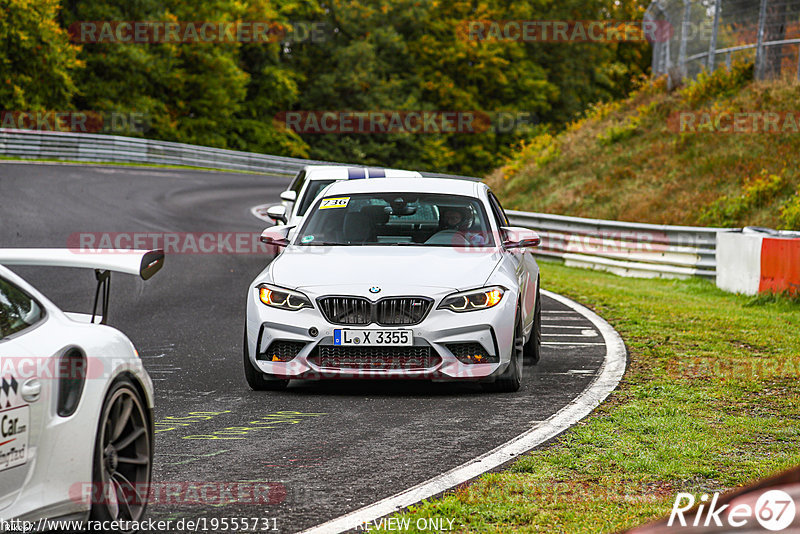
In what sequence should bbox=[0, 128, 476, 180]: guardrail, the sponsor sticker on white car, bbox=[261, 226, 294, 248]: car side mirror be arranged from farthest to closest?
1. bbox=[0, 128, 476, 180]: guardrail
2. the sponsor sticker on white car
3. bbox=[261, 226, 294, 248]: car side mirror

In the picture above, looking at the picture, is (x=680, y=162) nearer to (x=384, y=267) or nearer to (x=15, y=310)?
(x=384, y=267)

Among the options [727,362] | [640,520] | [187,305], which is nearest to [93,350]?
[640,520]

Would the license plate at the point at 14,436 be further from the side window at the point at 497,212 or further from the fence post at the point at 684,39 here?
the fence post at the point at 684,39

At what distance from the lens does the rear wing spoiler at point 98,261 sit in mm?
4668

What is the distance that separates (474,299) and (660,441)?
2037 mm

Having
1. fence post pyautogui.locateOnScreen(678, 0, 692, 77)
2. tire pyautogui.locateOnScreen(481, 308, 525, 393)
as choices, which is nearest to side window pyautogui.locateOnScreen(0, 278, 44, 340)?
tire pyautogui.locateOnScreen(481, 308, 525, 393)

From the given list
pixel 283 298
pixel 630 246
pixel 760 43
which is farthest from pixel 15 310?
pixel 760 43

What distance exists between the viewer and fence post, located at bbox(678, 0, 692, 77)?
27.8 metres

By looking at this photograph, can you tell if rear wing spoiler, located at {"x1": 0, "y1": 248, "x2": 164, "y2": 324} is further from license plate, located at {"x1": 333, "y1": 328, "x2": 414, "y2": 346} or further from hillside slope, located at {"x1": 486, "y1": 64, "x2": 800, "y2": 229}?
hillside slope, located at {"x1": 486, "y1": 64, "x2": 800, "y2": 229}

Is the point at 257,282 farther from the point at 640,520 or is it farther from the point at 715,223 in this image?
the point at 715,223

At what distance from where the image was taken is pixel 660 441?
6.44 meters

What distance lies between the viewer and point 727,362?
9.67 metres

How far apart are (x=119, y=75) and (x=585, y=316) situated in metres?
43.7

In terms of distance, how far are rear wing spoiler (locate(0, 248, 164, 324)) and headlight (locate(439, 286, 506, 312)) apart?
3371mm
